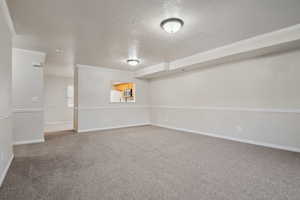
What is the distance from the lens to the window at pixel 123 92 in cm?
727

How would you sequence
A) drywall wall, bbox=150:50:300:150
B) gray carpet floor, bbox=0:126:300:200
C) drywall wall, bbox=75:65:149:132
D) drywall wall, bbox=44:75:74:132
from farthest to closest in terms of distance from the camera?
1. drywall wall, bbox=44:75:74:132
2. drywall wall, bbox=75:65:149:132
3. drywall wall, bbox=150:50:300:150
4. gray carpet floor, bbox=0:126:300:200

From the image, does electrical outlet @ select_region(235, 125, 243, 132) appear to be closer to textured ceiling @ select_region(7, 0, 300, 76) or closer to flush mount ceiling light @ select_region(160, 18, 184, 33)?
textured ceiling @ select_region(7, 0, 300, 76)

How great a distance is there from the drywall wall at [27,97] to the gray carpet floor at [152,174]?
0.49 metres

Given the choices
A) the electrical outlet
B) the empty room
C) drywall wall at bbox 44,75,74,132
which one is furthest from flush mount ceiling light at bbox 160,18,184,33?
drywall wall at bbox 44,75,74,132

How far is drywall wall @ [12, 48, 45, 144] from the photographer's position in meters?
3.77

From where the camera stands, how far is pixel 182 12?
92.7 inches

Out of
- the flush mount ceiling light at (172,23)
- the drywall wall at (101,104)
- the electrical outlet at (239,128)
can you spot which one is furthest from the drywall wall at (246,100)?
the flush mount ceiling light at (172,23)

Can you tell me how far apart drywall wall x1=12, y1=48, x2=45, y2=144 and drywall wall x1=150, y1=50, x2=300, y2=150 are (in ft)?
15.0

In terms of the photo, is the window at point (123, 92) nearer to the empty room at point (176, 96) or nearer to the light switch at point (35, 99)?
the empty room at point (176, 96)

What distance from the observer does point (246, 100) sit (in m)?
4.05

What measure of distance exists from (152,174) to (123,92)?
6.08 metres

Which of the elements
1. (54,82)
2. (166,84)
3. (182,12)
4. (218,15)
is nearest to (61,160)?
(182,12)

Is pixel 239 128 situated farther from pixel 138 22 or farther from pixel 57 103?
pixel 57 103

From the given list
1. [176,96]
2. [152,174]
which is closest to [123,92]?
[176,96]
